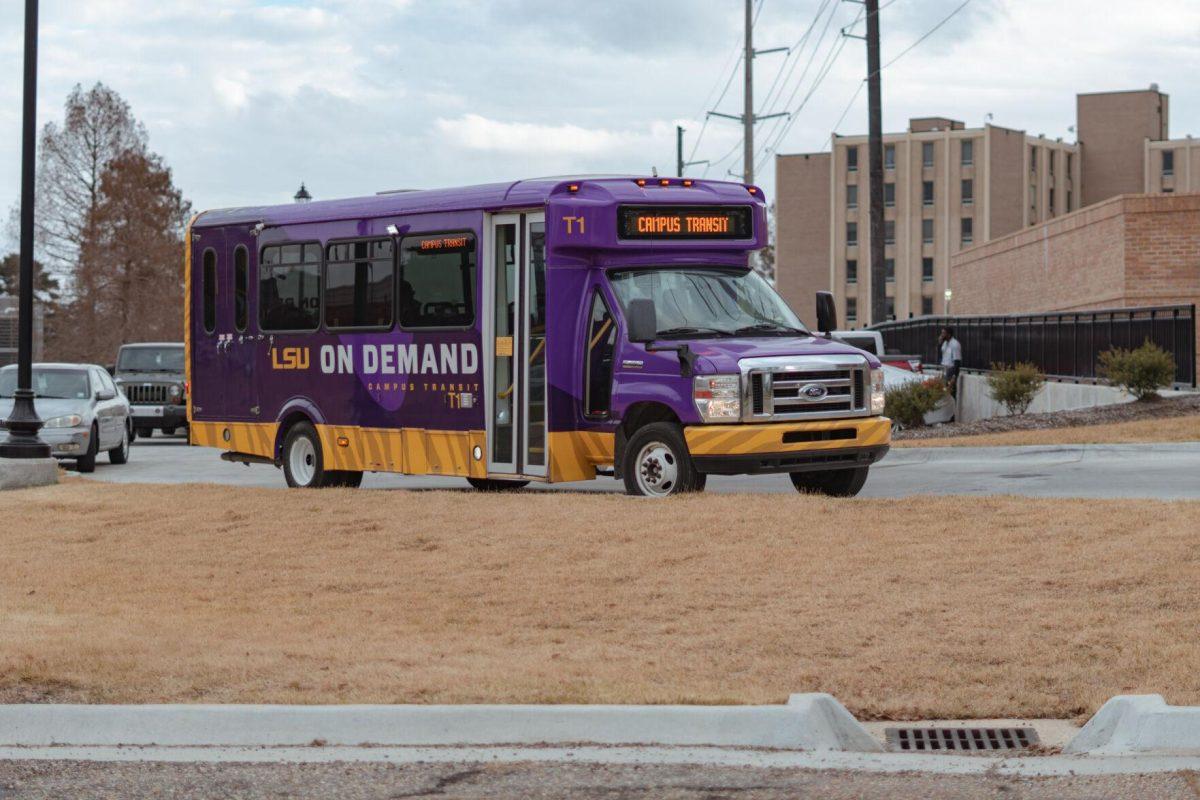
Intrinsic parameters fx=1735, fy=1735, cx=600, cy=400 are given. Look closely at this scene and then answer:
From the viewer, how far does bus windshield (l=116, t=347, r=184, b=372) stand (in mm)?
35625

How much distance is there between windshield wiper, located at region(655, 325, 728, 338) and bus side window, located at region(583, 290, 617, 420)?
524 mm

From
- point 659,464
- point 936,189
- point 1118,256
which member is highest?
point 936,189

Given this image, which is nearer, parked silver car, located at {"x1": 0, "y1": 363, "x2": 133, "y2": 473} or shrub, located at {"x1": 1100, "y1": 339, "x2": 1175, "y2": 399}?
parked silver car, located at {"x1": 0, "y1": 363, "x2": 133, "y2": 473}

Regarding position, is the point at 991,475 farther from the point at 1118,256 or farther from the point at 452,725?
the point at 1118,256

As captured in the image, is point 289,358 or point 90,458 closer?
point 289,358

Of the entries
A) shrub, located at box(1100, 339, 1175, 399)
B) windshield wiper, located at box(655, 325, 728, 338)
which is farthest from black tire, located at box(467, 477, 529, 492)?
shrub, located at box(1100, 339, 1175, 399)

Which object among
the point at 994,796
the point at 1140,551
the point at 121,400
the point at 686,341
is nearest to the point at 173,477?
the point at 121,400

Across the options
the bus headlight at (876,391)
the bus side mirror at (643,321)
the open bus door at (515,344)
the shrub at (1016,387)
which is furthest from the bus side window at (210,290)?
the shrub at (1016,387)

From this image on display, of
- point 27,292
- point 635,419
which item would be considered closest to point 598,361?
point 635,419

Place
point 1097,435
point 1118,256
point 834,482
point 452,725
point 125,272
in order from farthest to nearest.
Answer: point 125,272
point 1118,256
point 1097,435
point 834,482
point 452,725

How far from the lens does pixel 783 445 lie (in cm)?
1499

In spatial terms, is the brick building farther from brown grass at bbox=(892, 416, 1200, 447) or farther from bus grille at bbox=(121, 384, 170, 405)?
bus grille at bbox=(121, 384, 170, 405)

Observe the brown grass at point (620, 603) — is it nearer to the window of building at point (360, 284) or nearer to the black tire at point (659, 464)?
the black tire at point (659, 464)

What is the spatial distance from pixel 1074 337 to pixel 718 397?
71.5 ft
